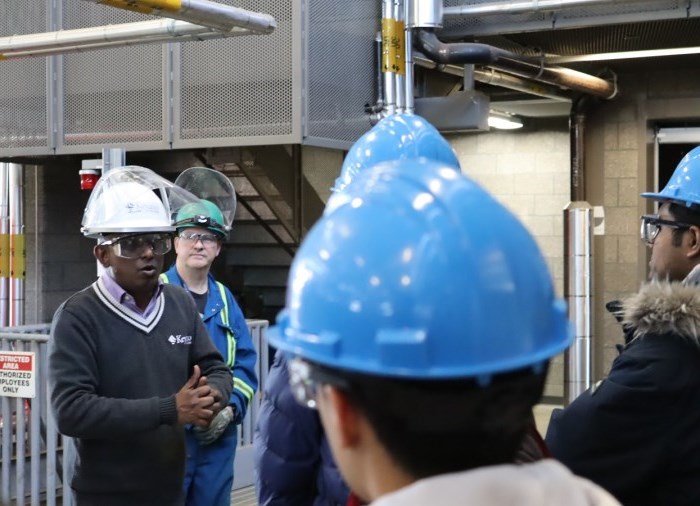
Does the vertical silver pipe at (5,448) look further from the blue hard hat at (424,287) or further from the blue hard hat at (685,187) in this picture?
the blue hard hat at (424,287)

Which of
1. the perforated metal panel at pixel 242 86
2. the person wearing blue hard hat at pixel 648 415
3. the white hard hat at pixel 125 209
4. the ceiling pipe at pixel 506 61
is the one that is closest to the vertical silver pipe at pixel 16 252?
the perforated metal panel at pixel 242 86

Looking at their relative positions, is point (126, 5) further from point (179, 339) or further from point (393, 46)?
point (393, 46)

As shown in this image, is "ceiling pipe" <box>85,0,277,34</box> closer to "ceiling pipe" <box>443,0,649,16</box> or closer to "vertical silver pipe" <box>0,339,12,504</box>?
"ceiling pipe" <box>443,0,649,16</box>

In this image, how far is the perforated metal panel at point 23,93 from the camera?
29.6 ft

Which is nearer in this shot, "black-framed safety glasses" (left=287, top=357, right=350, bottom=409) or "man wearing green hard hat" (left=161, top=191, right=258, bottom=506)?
"black-framed safety glasses" (left=287, top=357, right=350, bottom=409)

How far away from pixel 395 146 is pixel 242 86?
5.16 meters

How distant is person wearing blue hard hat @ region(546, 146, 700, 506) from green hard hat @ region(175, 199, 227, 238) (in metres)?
2.68

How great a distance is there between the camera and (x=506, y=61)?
787cm

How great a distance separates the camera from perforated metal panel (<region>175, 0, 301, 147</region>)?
7.67 meters

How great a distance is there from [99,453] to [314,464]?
119cm

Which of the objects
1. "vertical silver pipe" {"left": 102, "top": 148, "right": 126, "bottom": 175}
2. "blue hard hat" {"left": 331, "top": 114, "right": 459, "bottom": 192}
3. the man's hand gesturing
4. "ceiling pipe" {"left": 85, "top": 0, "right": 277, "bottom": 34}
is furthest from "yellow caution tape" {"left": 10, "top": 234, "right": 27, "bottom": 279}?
"blue hard hat" {"left": 331, "top": 114, "right": 459, "bottom": 192}

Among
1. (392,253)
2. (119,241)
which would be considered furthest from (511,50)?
(392,253)

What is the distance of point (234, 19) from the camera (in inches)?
206

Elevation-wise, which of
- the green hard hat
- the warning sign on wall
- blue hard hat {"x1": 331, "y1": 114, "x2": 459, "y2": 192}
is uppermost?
blue hard hat {"x1": 331, "y1": 114, "x2": 459, "y2": 192}
